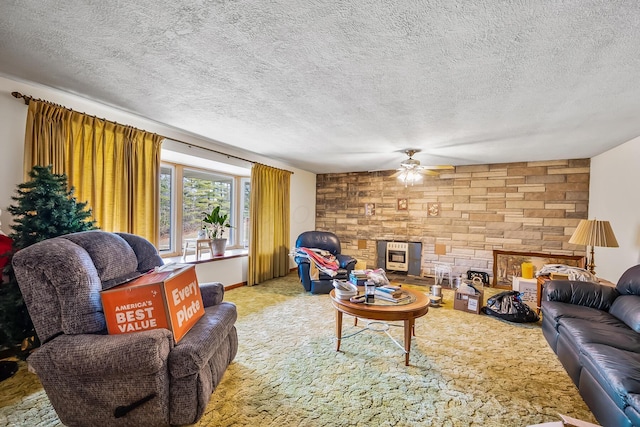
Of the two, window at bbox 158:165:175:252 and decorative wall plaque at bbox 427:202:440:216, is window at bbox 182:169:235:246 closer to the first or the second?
window at bbox 158:165:175:252

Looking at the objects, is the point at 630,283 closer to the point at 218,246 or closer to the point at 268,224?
the point at 268,224

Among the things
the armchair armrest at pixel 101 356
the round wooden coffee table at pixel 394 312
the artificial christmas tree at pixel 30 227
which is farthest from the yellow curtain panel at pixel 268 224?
the armchair armrest at pixel 101 356

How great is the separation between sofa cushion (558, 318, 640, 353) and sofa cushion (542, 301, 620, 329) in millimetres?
50

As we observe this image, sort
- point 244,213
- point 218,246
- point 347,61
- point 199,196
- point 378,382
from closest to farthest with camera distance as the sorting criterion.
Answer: point 347,61
point 378,382
point 218,246
point 199,196
point 244,213

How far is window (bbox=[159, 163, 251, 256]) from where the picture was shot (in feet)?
13.1

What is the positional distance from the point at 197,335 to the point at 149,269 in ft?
2.67

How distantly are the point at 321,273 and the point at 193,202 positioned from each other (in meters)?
2.35

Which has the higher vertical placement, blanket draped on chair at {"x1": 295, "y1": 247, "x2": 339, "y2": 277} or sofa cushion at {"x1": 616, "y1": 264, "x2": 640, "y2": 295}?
sofa cushion at {"x1": 616, "y1": 264, "x2": 640, "y2": 295}

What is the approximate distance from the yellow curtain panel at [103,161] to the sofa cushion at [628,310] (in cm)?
436

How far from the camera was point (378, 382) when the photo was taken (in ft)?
6.55

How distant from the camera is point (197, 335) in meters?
1.64

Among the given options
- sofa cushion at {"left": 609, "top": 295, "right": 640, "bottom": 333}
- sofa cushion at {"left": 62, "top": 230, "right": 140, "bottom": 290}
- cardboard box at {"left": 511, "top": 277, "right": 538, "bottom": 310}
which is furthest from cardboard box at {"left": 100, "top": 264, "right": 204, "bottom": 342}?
cardboard box at {"left": 511, "top": 277, "right": 538, "bottom": 310}

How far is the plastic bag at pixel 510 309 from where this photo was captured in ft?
10.5

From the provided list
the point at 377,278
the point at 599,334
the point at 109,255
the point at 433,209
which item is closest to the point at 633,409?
the point at 599,334
